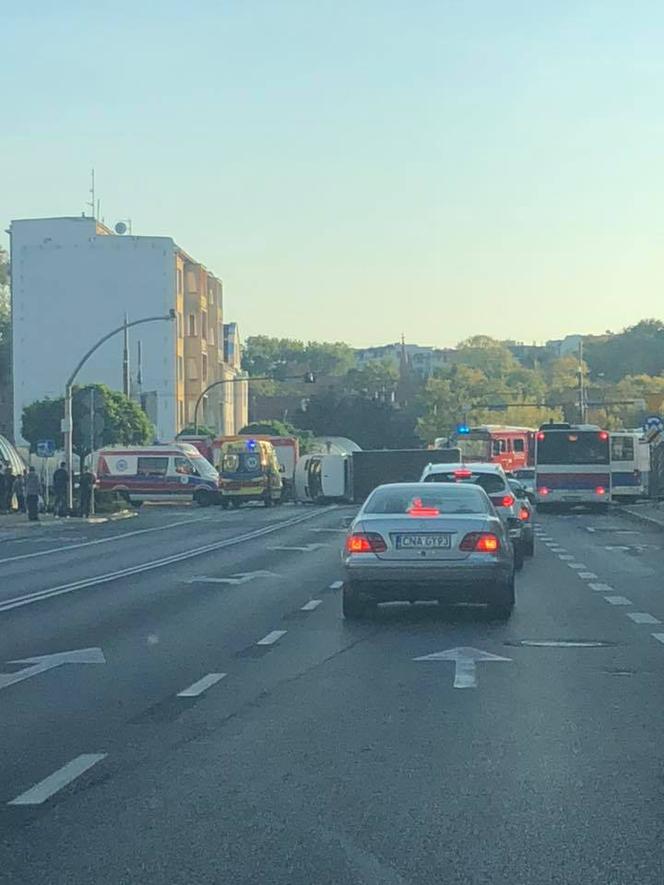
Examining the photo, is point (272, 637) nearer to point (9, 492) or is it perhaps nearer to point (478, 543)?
point (478, 543)

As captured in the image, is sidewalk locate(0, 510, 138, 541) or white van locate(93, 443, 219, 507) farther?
white van locate(93, 443, 219, 507)

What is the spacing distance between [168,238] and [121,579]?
73.5 metres

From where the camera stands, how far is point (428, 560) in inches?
614

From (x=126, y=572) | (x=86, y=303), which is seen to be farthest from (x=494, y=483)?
(x=86, y=303)

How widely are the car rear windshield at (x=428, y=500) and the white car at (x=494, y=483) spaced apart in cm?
676

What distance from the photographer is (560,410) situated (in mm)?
150125

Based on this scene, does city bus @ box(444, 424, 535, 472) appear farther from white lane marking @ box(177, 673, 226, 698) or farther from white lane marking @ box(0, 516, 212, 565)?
white lane marking @ box(177, 673, 226, 698)

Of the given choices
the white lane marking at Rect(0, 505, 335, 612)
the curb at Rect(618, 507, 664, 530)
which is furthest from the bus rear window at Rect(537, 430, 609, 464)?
the white lane marking at Rect(0, 505, 335, 612)

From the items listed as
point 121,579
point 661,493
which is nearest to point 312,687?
point 121,579

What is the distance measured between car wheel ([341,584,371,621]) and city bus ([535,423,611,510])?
119ft

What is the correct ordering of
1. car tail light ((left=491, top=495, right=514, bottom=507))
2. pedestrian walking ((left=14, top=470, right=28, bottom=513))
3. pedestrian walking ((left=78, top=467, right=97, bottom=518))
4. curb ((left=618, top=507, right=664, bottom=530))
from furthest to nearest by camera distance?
pedestrian walking ((left=14, top=470, right=28, bottom=513)), pedestrian walking ((left=78, top=467, right=97, bottom=518)), curb ((left=618, top=507, right=664, bottom=530)), car tail light ((left=491, top=495, right=514, bottom=507))

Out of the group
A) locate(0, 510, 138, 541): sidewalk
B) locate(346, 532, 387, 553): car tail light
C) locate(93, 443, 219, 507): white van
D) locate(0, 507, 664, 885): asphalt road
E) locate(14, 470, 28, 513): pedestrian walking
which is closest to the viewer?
locate(0, 507, 664, 885): asphalt road

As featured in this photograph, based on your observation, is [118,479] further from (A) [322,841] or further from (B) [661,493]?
(A) [322,841]

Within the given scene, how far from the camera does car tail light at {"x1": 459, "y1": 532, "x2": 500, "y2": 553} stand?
51.3ft
